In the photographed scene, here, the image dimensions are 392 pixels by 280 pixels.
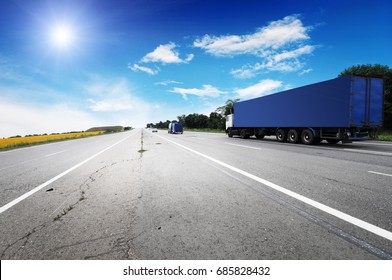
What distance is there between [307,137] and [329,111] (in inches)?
103

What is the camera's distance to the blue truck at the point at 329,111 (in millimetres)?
12438

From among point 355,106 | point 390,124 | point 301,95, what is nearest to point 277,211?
point 355,106

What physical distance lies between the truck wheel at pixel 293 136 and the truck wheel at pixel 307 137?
1.57ft

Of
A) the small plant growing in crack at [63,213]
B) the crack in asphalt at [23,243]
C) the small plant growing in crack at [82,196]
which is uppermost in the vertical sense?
the crack in asphalt at [23,243]

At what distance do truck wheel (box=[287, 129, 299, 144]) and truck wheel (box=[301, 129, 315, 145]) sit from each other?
1.57 feet

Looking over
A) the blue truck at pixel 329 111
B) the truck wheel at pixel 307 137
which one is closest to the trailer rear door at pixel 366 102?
the blue truck at pixel 329 111

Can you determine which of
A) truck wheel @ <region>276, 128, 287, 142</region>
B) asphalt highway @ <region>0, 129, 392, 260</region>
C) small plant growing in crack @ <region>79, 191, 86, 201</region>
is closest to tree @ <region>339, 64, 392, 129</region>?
truck wheel @ <region>276, 128, 287, 142</region>

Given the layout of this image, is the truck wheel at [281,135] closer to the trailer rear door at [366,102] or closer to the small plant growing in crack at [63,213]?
the trailer rear door at [366,102]

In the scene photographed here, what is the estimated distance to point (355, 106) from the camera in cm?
1236

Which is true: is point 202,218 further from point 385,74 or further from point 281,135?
point 385,74

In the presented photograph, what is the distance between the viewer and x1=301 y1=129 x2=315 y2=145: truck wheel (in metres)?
14.8

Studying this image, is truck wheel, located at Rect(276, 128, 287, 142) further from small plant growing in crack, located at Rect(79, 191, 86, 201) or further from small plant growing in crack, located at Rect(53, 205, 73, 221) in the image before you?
small plant growing in crack, located at Rect(53, 205, 73, 221)

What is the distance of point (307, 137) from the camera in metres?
15.4
